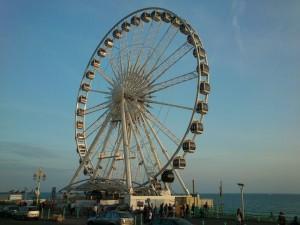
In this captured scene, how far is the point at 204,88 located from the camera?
4094 centimetres

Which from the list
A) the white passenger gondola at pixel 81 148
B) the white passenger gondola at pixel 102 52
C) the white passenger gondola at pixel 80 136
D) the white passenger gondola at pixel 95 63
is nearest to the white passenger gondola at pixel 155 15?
the white passenger gondola at pixel 102 52

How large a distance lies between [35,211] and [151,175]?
12.5 m

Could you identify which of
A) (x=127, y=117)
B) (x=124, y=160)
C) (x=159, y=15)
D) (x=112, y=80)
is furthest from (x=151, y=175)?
(x=159, y=15)

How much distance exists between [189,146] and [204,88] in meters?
5.88

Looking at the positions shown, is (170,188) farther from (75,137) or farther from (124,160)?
(75,137)

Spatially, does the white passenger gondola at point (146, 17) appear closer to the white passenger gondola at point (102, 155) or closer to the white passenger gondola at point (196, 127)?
the white passenger gondola at point (196, 127)

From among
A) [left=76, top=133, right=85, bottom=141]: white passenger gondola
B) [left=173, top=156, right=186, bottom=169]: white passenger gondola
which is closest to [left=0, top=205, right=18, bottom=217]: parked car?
[left=173, top=156, right=186, bottom=169]: white passenger gondola

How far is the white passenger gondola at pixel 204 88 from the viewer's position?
134 ft

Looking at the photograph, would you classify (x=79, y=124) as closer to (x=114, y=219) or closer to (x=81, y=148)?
(x=81, y=148)

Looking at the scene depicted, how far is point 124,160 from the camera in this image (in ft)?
146

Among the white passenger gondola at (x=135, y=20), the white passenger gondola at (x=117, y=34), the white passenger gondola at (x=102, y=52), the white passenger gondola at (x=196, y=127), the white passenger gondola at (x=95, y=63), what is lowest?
the white passenger gondola at (x=196, y=127)

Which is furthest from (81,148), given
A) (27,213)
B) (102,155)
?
(27,213)

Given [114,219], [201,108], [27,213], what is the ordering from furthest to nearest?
[201,108], [27,213], [114,219]

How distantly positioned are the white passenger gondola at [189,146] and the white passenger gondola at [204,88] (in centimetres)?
500
